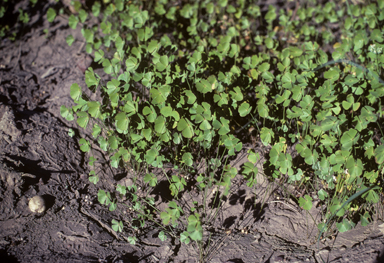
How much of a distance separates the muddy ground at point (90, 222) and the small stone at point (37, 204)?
4cm

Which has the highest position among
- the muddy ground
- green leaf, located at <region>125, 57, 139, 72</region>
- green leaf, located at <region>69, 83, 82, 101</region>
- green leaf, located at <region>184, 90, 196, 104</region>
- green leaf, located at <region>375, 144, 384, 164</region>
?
green leaf, located at <region>125, 57, 139, 72</region>

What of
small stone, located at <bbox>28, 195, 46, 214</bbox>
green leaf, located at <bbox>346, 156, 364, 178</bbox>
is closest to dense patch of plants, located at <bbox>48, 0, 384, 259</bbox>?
green leaf, located at <bbox>346, 156, 364, 178</bbox>

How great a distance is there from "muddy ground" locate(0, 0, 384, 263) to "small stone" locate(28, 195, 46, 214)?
0.04m

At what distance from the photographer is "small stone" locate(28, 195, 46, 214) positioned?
171 centimetres

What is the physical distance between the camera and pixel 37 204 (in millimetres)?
1709

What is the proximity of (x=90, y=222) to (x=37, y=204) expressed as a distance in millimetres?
339

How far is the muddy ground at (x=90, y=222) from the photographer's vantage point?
1650 millimetres

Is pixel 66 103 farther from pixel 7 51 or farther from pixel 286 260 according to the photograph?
pixel 286 260

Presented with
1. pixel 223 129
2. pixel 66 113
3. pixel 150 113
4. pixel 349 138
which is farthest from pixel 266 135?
pixel 66 113

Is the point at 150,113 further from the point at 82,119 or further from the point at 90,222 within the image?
the point at 90,222

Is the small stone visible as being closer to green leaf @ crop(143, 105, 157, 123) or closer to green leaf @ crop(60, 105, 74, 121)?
green leaf @ crop(60, 105, 74, 121)

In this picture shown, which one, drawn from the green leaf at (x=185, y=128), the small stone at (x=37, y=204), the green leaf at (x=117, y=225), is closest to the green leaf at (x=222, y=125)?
the green leaf at (x=185, y=128)

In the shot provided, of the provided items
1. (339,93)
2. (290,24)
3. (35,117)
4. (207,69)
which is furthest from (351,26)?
(35,117)

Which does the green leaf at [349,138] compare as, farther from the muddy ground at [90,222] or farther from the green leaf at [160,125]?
the green leaf at [160,125]
